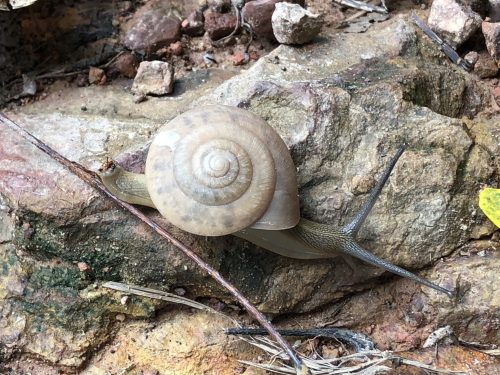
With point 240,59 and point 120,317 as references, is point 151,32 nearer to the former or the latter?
point 240,59

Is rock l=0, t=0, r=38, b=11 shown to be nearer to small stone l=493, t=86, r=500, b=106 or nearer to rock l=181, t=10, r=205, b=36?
rock l=181, t=10, r=205, b=36

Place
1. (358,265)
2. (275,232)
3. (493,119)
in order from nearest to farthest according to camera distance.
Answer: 1. (275,232)
2. (358,265)
3. (493,119)

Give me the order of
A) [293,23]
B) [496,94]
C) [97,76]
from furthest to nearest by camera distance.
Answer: [97,76] < [496,94] < [293,23]

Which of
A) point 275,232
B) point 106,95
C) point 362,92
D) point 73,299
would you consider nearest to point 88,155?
point 106,95

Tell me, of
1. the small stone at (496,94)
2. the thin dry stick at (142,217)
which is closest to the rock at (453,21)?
the small stone at (496,94)

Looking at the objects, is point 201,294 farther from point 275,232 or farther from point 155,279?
point 275,232

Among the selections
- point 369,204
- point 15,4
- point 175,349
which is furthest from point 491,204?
point 15,4

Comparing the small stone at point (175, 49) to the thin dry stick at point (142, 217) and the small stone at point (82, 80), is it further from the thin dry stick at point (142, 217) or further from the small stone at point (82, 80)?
the thin dry stick at point (142, 217)
